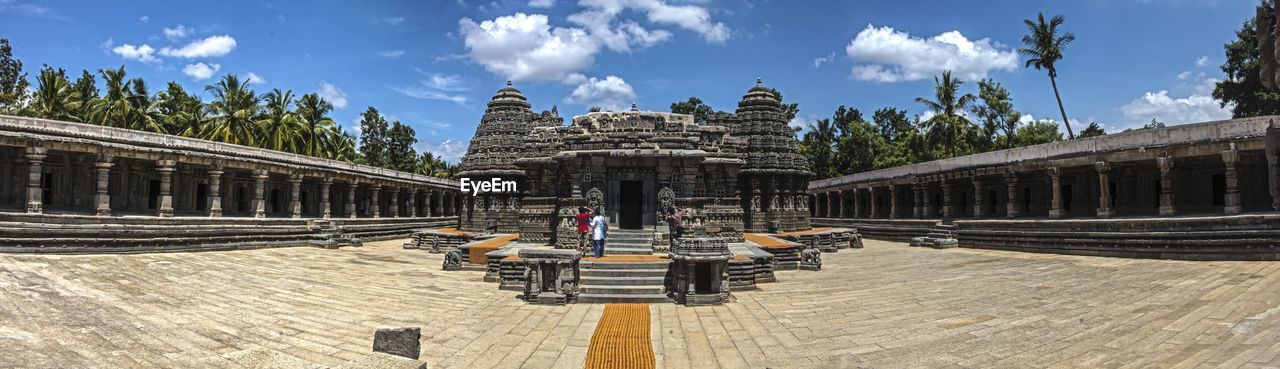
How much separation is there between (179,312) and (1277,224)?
26.0 meters

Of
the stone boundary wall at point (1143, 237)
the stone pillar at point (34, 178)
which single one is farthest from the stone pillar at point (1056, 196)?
the stone pillar at point (34, 178)

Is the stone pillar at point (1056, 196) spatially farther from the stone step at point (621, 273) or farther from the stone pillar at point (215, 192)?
the stone pillar at point (215, 192)

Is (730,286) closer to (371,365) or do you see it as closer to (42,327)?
(371,365)

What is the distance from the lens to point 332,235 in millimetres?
27156

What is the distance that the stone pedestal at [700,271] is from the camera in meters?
12.3

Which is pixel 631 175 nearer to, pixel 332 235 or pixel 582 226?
pixel 582 226

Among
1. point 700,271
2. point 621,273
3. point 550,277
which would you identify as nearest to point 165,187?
point 550,277

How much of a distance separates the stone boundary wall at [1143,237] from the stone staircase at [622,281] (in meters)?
15.3

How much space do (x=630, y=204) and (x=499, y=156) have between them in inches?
588

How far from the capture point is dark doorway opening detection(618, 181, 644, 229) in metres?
20.5

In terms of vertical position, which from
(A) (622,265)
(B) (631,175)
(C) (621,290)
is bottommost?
(C) (621,290)

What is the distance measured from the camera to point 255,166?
27703 mm

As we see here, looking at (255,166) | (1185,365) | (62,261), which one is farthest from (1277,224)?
(255,166)

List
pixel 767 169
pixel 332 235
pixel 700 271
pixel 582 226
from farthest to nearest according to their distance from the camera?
1. pixel 767 169
2. pixel 332 235
3. pixel 582 226
4. pixel 700 271
